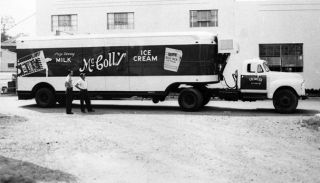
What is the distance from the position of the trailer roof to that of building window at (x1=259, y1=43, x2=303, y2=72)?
10.5 m

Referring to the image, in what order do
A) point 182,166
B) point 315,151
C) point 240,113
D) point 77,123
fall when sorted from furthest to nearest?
point 240,113 < point 77,123 < point 315,151 < point 182,166

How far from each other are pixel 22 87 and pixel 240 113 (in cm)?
960

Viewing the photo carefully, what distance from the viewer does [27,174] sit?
7262 mm

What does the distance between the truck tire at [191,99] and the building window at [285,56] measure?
1127cm

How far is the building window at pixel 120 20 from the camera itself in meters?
28.4

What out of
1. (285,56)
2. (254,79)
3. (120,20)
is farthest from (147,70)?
(285,56)

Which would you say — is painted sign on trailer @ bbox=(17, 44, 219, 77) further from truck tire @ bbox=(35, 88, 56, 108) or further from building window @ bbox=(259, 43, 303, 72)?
building window @ bbox=(259, 43, 303, 72)

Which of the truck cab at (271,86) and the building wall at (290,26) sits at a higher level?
the building wall at (290,26)

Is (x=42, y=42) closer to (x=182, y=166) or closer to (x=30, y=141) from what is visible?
(x=30, y=141)

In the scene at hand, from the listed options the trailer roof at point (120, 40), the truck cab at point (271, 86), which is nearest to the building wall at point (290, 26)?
the truck cab at point (271, 86)

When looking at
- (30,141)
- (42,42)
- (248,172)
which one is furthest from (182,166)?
(42,42)

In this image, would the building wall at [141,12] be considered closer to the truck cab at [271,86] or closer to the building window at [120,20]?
the building window at [120,20]

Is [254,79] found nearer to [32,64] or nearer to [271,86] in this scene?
[271,86]

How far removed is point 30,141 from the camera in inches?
416
